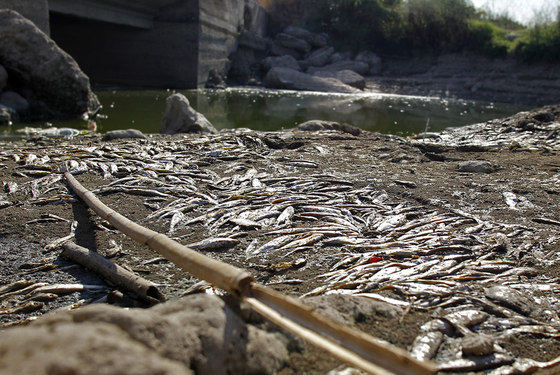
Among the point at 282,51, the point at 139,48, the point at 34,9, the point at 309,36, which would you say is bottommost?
the point at 139,48

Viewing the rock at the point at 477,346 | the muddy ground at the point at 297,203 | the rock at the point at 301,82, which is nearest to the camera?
the rock at the point at 477,346

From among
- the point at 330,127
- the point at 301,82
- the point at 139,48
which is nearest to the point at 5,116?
the point at 330,127

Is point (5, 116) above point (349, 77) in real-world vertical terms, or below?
below

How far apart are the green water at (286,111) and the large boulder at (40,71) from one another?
74cm

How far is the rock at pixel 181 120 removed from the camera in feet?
30.7

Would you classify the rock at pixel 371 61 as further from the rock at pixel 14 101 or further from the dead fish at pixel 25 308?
the dead fish at pixel 25 308

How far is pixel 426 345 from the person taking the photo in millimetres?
2082

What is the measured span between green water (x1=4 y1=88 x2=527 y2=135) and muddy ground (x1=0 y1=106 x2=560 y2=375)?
15.1 feet

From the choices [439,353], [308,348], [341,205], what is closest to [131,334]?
[308,348]

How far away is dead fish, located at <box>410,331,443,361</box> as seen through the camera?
200 cm

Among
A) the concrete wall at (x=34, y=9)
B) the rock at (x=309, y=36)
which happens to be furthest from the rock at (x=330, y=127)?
the rock at (x=309, y=36)

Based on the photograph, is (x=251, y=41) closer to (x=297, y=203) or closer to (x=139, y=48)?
(x=139, y=48)

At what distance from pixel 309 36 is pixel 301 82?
10.5 metres

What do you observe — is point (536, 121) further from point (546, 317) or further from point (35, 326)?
point (35, 326)
